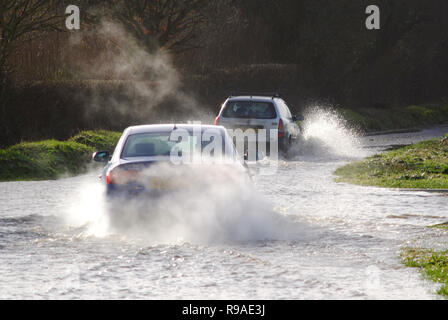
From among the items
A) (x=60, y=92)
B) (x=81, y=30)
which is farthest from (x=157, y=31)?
(x=60, y=92)

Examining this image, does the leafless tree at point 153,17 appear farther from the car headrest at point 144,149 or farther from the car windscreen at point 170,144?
the car headrest at point 144,149

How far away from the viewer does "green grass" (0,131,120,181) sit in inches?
803

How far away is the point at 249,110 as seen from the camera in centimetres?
2427

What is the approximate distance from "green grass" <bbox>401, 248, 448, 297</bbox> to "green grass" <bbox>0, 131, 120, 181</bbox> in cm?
1146

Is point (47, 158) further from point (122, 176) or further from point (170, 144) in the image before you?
point (122, 176)

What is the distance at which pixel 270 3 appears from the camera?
43125mm

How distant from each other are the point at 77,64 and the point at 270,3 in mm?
14883

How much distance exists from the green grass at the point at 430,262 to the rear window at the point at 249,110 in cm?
1364

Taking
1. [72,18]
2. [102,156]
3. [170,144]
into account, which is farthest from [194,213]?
[72,18]

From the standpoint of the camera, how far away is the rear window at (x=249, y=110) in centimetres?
2411

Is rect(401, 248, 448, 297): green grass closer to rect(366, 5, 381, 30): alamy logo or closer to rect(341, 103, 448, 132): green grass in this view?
rect(341, 103, 448, 132): green grass

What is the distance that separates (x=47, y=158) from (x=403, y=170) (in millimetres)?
8083

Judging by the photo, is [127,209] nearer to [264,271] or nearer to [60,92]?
[264,271]

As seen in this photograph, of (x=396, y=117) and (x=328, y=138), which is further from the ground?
(x=396, y=117)
